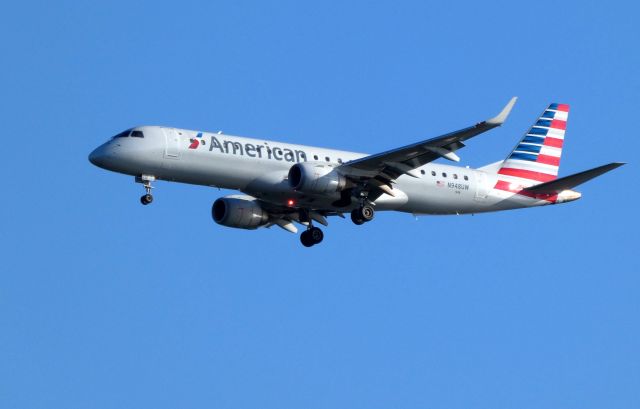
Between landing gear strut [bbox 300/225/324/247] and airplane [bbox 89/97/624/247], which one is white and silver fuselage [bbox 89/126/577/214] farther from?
landing gear strut [bbox 300/225/324/247]

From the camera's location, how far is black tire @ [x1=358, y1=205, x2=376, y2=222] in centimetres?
5944

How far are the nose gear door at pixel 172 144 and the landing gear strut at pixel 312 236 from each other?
8.80 metres

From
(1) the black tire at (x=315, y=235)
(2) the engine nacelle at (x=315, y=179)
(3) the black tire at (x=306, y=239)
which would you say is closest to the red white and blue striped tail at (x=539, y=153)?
(1) the black tire at (x=315, y=235)

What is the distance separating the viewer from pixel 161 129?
191ft

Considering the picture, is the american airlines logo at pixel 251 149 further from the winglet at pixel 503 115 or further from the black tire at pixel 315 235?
the winglet at pixel 503 115

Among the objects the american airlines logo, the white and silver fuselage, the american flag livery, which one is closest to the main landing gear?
the white and silver fuselage

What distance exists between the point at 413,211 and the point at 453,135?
7634 mm

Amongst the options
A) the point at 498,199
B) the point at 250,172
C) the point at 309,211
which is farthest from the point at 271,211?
the point at 498,199

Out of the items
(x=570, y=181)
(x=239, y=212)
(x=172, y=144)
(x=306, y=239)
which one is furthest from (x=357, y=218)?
(x=570, y=181)

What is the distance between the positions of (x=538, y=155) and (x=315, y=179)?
1422cm

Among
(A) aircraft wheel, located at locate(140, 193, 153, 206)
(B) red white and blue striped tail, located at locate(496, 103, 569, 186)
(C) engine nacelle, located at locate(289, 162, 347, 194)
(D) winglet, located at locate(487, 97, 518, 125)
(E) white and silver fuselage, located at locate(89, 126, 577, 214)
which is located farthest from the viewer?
(B) red white and blue striped tail, located at locate(496, 103, 569, 186)

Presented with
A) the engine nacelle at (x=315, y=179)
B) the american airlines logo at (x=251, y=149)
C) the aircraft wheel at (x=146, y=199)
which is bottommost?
the aircraft wheel at (x=146, y=199)

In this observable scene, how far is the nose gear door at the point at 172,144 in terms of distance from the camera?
5719 cm

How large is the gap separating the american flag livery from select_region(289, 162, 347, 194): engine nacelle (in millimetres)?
9382
